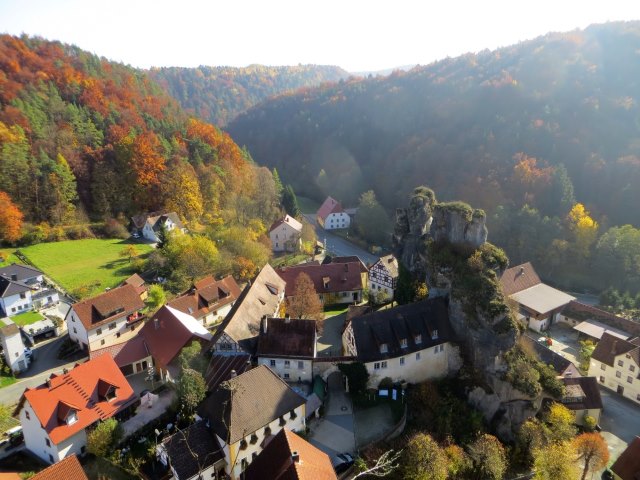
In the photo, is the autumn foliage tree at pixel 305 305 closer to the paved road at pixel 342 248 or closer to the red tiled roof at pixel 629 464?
the red tiled roof at pixel 629 464

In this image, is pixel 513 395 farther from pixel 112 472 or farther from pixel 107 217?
pixel 107 217

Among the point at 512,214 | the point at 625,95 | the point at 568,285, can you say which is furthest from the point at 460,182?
the point at 625,95

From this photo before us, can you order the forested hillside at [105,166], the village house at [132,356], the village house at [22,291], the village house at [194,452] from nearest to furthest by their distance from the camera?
the village house at [194,452]
the village house at [132,356]
the village house at [22,291]
the forested hillside at [105,166]

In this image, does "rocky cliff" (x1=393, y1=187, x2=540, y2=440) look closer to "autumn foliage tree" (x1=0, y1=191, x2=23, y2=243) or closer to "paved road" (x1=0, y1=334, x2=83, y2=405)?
"paved road" (x1=0, y1=334, x2=83, y2=405)

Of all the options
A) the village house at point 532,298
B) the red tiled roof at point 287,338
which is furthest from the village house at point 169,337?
the village house at point 532,298

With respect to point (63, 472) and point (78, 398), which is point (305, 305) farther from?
point (63, 472)

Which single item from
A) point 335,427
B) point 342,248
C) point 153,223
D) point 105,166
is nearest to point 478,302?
point 335,427
